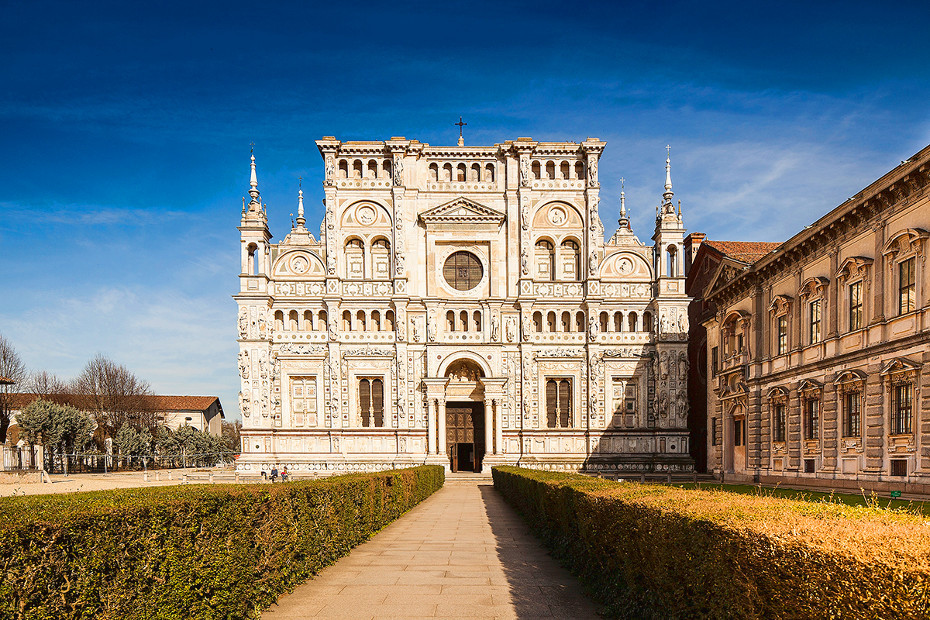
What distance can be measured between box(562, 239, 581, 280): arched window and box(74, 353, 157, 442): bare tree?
186 feet

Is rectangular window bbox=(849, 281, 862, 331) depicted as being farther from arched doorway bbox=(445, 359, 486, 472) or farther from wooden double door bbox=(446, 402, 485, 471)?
wooden double door bbox=(446, 402, 485, 471)

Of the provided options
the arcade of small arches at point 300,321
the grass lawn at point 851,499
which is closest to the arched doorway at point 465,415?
the arcade of small arches at point 300,321

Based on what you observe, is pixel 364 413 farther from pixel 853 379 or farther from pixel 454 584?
pixel 454 584

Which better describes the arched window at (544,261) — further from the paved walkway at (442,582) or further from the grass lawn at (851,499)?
the paved walkway at (442,582)

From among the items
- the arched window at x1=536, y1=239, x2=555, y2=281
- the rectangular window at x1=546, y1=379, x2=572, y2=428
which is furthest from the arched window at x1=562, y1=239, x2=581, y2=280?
the rectangular window at x1=546, y1=379, x2=572, y2=428

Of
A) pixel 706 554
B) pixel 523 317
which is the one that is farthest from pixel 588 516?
pixel 523 317

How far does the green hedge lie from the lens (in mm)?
5961

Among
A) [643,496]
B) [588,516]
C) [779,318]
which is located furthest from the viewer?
[779,318]

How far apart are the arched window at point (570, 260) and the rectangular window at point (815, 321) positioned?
23.0 metres

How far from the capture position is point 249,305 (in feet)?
153

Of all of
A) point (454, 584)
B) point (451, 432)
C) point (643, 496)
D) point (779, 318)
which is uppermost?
point (779, 318)

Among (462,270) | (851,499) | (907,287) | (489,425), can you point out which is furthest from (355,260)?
(851,499)

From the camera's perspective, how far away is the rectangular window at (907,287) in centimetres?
2033

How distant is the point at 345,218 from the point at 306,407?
14701mm
